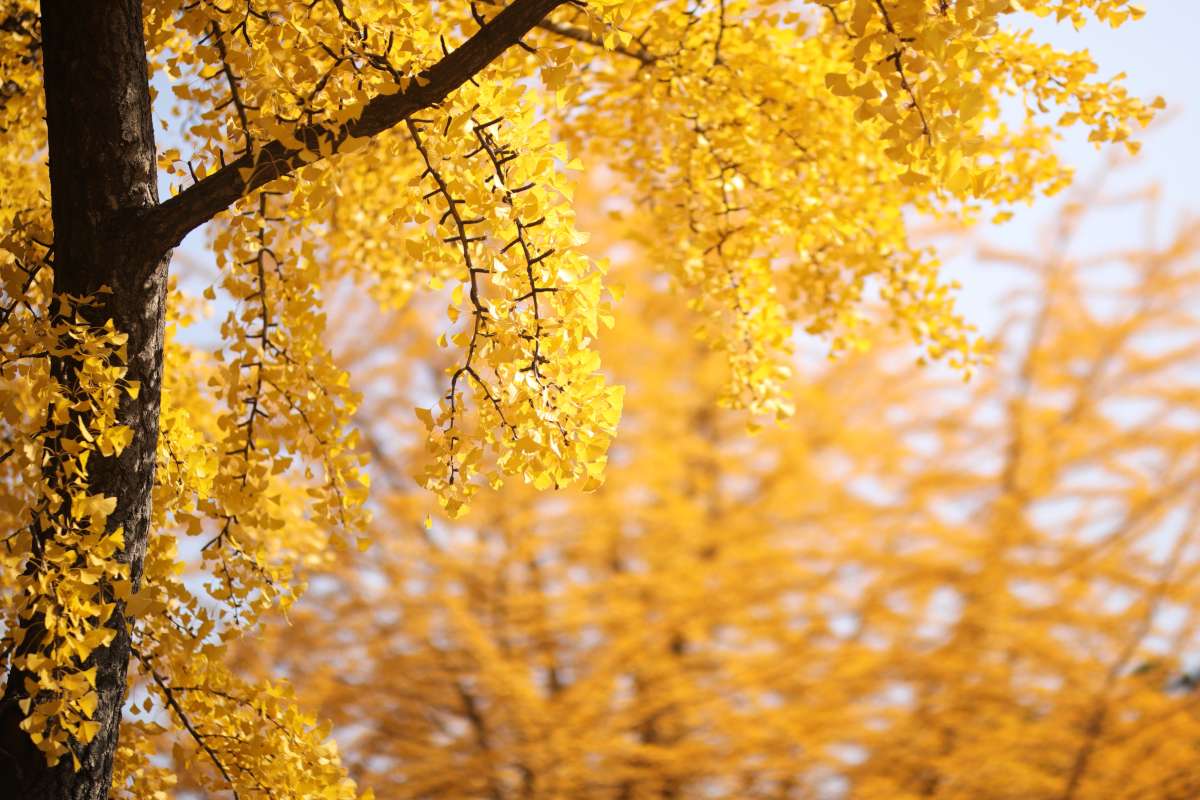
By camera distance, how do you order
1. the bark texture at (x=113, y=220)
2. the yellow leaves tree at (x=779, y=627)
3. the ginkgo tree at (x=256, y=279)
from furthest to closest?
1. the yellow leaves tree at (x=779, y=627)
2. the bark texture at (x=113, y=220)
3. the ginkgo tree at (x=256, y=279)

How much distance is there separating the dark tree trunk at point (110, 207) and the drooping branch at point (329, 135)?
0.07m

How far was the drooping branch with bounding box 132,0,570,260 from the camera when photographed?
169cm

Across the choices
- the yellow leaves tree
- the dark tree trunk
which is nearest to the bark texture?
the dark tree trunk

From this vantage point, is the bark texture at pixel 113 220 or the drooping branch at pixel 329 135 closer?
the drooping branch at pixel 329 135

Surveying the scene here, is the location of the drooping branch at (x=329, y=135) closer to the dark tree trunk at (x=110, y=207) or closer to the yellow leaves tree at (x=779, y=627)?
the dark tree trunk at (x=110, y=207)

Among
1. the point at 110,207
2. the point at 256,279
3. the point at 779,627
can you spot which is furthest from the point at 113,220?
the point at 779,627

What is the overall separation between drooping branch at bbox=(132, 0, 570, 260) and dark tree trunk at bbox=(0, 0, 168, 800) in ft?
0.24

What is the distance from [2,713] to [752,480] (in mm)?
3922

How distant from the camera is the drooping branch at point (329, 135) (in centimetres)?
169

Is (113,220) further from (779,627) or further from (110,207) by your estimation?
(779,627)

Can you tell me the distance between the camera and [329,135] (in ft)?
5.84

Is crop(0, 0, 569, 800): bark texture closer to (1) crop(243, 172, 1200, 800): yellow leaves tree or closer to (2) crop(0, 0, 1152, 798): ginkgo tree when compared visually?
(2) crop(0, 0, 1152, 798): ginkgo tree

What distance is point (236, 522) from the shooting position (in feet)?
7.03

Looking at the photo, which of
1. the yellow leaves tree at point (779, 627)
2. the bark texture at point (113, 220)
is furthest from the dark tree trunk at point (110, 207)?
the yellow leaves tree at point (779, 627)
